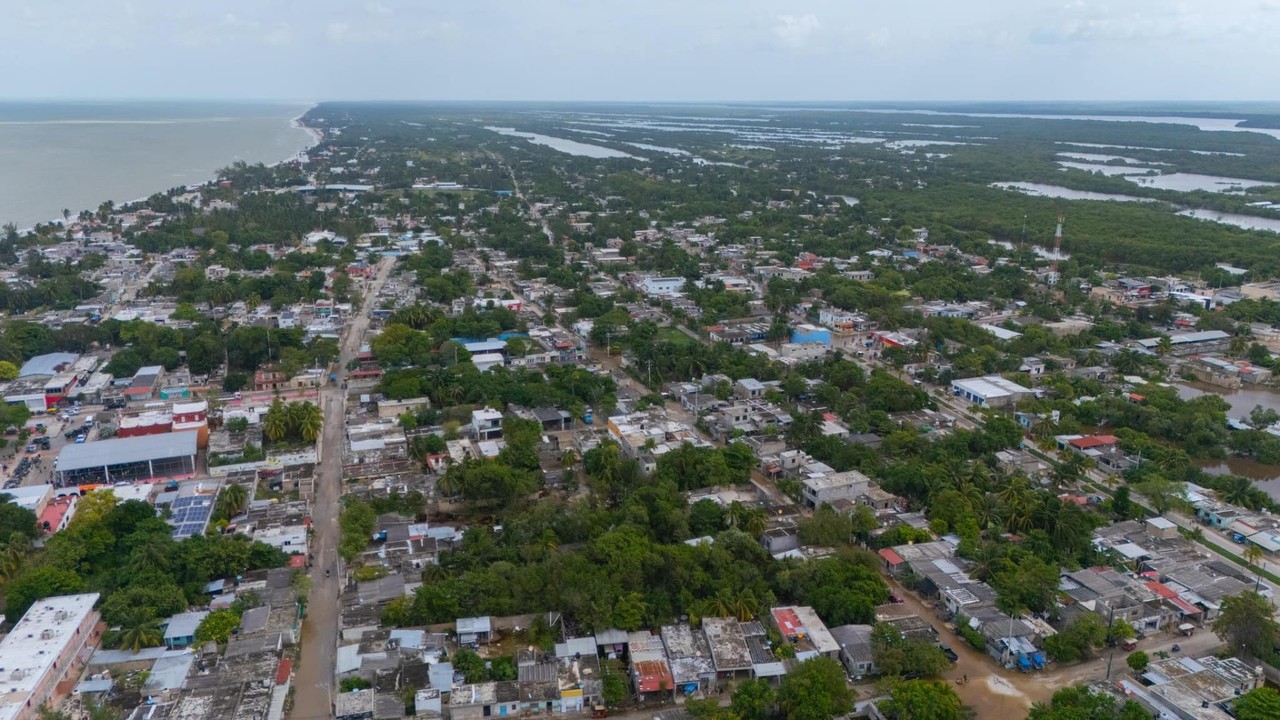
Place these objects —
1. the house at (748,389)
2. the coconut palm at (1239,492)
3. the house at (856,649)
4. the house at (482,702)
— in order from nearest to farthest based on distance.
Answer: the house at (482,702), the house at (856,649), the coconut palm at (1239,492), the house at (748,389)

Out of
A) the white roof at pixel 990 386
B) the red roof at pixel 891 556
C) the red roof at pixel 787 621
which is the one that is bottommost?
the red roof at pixel 891 556

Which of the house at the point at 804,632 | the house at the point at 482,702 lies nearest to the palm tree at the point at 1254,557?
the house at the point at 804,632

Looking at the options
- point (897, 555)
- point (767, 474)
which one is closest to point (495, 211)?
point (767, 474)

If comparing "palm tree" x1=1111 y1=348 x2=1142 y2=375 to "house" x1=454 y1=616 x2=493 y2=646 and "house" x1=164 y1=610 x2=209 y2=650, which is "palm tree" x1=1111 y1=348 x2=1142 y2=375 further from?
"house" x1=164 y1=610 x2=209 y2=650

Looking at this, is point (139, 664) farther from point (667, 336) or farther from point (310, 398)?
point (667, 336)

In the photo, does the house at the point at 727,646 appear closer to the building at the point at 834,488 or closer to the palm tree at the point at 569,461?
the building at the point at 834,488

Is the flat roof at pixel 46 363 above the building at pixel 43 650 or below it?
above
